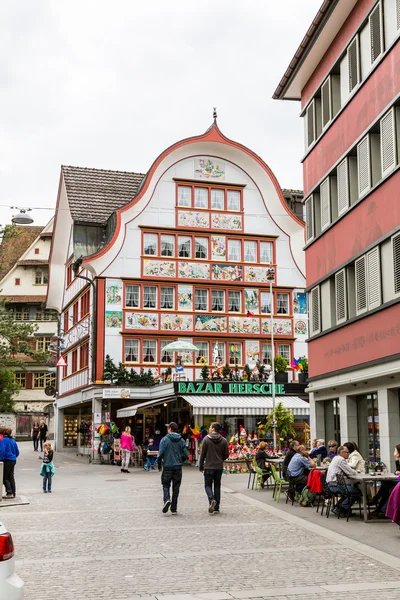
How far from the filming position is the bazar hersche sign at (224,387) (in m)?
34.2

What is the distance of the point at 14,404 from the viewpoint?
6994 centimetres

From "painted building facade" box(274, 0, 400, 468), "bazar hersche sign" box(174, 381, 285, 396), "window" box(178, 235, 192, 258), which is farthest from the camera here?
"window" box(178, 235, 192, 258)

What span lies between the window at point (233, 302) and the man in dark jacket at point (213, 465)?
2684cm

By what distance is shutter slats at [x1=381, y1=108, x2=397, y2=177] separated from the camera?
19234mm

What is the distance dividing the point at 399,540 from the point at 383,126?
10960 mm

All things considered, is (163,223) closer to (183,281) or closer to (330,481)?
(183,281)

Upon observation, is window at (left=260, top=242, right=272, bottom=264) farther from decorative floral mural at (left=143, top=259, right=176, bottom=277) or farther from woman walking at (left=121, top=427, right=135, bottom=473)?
woman walking at (left=121, top=427, right=135, bottom=473)

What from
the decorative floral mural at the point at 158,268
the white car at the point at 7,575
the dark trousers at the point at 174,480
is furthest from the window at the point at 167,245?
the white car at the point at 7,575

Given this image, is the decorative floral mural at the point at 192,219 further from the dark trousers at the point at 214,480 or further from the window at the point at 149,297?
the dark trousers at the point at 214,480

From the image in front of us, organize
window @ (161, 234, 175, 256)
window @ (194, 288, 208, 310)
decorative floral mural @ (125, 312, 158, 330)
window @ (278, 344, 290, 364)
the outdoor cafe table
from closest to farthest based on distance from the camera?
the outdoor cafe table
decorative floral mural @ (125, 312, 158, 330)
window @ (161, 234, 175, 256)
window @ (194, 288, 208, 310)
window @ (278, 344, 290, 364)

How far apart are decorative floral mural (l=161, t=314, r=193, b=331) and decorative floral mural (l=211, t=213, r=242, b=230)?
16.8 feet

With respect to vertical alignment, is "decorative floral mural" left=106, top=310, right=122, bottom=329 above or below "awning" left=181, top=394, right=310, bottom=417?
above

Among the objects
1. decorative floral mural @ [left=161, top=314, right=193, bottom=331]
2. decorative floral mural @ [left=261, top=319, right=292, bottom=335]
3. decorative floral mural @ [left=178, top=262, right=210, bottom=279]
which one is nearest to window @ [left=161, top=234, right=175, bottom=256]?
decorative floral mural @ [left=178, top=262, right=210, bottom=279]

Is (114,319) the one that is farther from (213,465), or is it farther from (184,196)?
(213,465)
